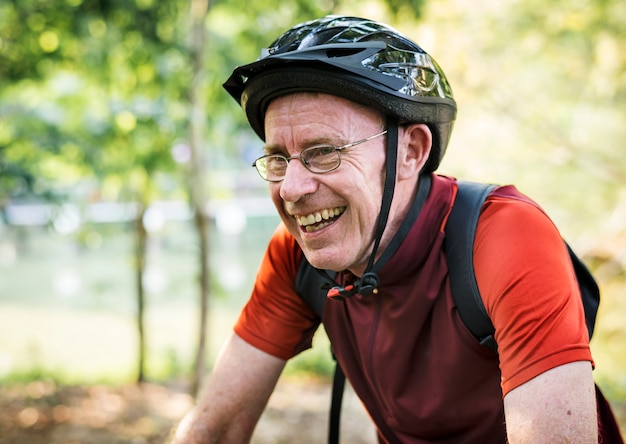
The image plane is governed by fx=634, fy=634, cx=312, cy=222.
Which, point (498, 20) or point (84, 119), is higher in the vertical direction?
point (498, 20)

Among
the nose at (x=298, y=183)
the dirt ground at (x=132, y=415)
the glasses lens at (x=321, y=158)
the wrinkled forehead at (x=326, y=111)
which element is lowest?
the dirt ground at (x=132, y=415)

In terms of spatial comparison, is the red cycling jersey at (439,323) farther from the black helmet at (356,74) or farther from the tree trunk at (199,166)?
the tree trunk at (199,166)

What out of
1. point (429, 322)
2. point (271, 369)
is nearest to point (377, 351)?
point (429, 322)

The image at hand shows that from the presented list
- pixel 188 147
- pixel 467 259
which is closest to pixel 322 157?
pixel 467 259

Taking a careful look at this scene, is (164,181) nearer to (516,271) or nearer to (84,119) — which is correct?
(84,119)

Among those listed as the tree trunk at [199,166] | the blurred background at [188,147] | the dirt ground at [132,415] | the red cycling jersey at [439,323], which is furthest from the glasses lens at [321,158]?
the dirt ground at [132,415]

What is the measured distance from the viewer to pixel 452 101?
2150mm

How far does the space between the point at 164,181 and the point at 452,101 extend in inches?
201

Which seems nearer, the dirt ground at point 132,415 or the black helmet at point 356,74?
the black helmet at point 356,74

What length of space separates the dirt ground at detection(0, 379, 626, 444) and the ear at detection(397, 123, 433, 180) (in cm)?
454

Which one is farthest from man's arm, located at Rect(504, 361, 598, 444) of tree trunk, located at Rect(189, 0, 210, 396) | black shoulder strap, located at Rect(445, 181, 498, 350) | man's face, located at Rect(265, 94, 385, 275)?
tree trunk, located at Rect(189, 0, 210, 396)

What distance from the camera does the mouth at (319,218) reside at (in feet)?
6.37

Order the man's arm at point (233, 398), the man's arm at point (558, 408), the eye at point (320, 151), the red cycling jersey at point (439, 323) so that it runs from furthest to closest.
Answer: the man's arm at point (233, 398) < the eye at point (320, 151) < the red cycling jersey at point (439, 323) < the man's arm at point (558, 408)

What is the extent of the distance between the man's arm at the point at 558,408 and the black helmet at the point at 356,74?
0.84 meters
